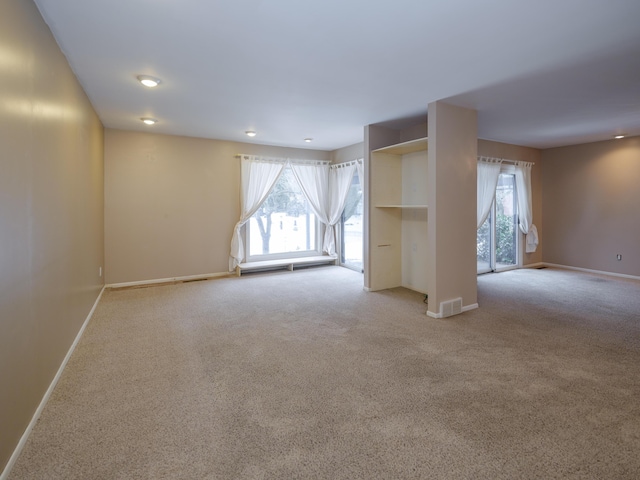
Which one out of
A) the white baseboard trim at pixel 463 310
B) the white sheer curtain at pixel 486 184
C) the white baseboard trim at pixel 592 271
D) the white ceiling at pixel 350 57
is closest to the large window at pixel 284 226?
the white ceiling at pixel 350 57

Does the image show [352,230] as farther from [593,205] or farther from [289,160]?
[593,205]

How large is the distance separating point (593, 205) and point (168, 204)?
768cm

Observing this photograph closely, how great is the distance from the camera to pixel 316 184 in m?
6.65

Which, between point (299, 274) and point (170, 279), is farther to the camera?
point (299, 274)

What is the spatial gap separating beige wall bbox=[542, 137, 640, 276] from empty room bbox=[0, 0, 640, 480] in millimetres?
54

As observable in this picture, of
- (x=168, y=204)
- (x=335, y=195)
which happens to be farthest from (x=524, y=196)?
(x=168, y=204)

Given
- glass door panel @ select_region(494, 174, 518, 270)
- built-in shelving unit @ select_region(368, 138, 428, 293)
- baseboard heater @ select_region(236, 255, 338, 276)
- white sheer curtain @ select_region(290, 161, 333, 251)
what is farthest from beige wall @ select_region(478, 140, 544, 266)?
baseboard heater @ select_region(236, 255, 338, 276)

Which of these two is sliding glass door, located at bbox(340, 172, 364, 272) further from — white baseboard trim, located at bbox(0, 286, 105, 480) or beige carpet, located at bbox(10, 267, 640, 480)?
white baseboard trim, located at bbox(0, 286, 105, 480)

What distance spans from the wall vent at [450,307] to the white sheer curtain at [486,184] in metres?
2.51

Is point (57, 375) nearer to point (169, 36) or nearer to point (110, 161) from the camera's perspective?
point (169, 36)

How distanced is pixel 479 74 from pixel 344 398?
3012 mm

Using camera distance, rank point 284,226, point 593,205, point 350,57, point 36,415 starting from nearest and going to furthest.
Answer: point 36,415
point 350,57
point 593,205
point 284,226

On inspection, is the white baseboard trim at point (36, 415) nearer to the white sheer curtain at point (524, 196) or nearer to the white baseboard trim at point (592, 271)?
the white sheer curtain at point (524, 196)

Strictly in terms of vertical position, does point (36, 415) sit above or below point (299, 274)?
below
